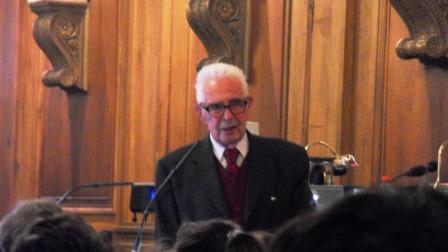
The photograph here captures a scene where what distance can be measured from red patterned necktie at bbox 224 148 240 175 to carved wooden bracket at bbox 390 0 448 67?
5.10ft

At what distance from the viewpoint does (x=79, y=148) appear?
659 centimetres

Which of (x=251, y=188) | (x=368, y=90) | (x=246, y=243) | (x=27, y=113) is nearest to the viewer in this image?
(x=246, y=243)

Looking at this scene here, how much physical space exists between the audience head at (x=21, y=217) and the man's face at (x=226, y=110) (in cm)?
149

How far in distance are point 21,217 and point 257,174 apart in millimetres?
1574

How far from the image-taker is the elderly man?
3.04 metres

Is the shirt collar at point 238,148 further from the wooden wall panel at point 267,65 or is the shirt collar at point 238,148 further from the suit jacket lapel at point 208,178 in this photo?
the wooden wall panel at point 267,65

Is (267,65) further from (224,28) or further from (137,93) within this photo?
(137,93)

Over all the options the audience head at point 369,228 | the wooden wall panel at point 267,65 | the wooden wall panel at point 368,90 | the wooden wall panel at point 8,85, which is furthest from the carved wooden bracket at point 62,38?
the audience head at point 369,228

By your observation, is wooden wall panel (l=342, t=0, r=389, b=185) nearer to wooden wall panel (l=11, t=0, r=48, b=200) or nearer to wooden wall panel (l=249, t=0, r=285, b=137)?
wooden wall panel (l=249, t=0, r=285, b=137)

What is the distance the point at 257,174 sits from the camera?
10.1 ft

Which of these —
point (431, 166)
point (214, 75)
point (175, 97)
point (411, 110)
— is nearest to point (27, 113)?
point (175, 97)

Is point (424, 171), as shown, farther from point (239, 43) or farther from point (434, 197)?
point (434, 197)

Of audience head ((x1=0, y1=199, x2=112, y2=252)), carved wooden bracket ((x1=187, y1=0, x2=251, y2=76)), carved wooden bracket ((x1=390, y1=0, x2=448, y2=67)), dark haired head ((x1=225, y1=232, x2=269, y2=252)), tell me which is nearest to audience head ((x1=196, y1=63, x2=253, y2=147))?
carved wooden bracket ((x1=390, y1=0, x2=448, y2=67))

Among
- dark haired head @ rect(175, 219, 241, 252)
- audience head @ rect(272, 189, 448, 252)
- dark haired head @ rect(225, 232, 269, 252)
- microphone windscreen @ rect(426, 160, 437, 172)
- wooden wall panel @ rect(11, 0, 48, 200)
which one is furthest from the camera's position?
wooden wall panel @ rect(11, 0, 48, 200)
